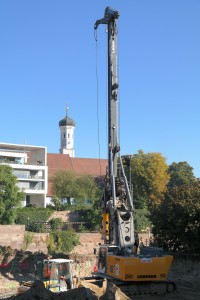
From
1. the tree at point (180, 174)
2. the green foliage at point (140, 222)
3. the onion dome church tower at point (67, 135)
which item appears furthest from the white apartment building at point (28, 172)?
the onion dome church tower at point (67, 135)

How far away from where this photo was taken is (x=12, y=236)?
3841 centimetres

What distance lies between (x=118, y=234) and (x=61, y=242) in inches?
860

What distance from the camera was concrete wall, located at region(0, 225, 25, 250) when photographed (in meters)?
38.0

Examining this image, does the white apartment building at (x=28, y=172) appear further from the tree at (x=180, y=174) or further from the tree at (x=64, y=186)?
the tree at (x=180, y=174)

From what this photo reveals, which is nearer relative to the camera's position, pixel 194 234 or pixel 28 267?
pixel 194 234

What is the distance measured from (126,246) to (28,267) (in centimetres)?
1538

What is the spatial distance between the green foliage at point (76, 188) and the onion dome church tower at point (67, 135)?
158ft

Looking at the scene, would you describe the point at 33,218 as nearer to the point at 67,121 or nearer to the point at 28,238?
the point at 28,238

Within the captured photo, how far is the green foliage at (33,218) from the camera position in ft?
149

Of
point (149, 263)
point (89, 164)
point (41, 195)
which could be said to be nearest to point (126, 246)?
point (149, 263)

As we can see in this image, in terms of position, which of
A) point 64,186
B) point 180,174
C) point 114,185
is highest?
point 180,174

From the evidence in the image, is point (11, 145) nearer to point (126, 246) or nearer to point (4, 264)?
point (4, 264)

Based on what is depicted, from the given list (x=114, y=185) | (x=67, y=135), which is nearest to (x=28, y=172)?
(x=114, y=185)

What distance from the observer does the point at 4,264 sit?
1228 inches
